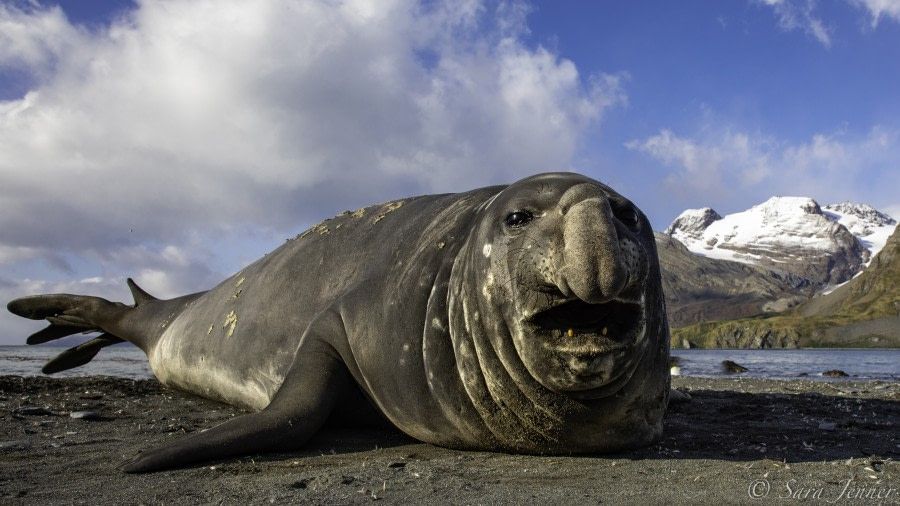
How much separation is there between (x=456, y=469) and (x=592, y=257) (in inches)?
59.1

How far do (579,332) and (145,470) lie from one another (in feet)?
8.32

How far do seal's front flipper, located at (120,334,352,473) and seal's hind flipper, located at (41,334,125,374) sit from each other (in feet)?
22.2

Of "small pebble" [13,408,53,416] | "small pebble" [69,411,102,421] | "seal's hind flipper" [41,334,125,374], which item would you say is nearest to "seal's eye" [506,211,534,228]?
"small pebble" [69,411,102,421]

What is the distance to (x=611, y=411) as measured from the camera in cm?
404

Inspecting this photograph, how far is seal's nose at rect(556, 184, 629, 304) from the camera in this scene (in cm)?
321

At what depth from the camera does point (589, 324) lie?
356 cm

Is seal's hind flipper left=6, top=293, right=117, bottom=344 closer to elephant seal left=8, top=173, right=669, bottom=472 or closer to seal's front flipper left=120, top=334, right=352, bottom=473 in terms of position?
elephant seal left=8, top=173, right=669, bottom=472

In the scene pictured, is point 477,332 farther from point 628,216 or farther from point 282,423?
point 282,423

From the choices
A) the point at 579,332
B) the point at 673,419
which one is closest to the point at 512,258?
the point at 579,332

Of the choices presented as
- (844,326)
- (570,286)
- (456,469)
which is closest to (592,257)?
(570,286)

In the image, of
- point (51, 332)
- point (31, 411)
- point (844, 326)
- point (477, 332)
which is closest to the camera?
point (477, 332)

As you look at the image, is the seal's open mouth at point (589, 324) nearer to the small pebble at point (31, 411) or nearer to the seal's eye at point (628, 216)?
the seal's eye at point (628, 216)

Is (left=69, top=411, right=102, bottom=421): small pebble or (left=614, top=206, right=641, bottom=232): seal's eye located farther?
(left=69, top=411, right=102, bottom=421): small pebble

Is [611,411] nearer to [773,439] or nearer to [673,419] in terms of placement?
→ [773,439]
